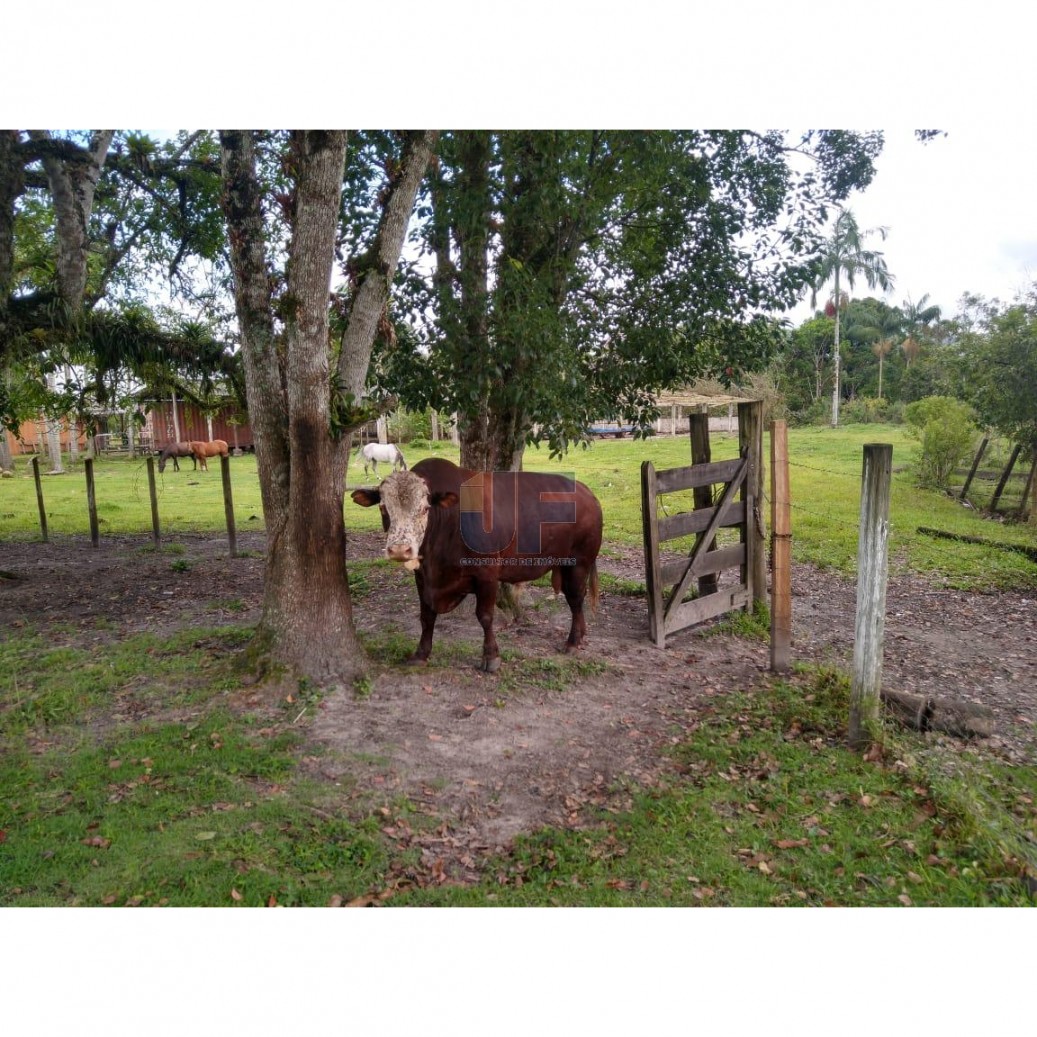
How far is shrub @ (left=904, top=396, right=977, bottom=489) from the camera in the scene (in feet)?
48.3

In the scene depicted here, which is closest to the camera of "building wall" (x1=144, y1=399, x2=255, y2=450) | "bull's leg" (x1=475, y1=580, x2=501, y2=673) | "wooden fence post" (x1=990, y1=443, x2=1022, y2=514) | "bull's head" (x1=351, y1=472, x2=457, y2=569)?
"bull's head" (x1=351, y1=472, x2=457, y2=569)

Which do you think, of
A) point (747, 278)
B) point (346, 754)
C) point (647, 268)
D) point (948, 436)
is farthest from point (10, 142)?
point (948, 436)

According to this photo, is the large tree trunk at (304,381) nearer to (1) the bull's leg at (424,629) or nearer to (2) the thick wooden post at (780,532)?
(1) the bull's leg at (424,629)

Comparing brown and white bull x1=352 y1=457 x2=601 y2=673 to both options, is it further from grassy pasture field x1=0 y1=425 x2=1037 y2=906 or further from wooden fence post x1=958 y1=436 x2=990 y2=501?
wooden fence post x1=958 y1=436 x2=990 y2=501

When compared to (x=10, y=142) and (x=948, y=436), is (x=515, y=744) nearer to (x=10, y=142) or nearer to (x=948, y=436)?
(x=10, y=142)

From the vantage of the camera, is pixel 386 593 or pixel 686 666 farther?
pixel 386 593

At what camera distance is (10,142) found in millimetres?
6766

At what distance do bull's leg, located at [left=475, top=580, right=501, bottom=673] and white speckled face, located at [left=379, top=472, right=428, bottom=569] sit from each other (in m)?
0.75

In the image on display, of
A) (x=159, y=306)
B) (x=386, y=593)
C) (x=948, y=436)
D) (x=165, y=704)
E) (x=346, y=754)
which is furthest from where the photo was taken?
(x=948, y=436)

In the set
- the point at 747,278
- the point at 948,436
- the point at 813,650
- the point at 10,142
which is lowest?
the point at 813,650

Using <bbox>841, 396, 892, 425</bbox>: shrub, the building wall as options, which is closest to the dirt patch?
the building wall

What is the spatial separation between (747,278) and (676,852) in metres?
5.73

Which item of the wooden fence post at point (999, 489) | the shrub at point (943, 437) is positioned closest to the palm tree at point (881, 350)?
the shrub at point (943, 437)

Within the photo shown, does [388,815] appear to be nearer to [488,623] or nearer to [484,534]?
[488,623]
